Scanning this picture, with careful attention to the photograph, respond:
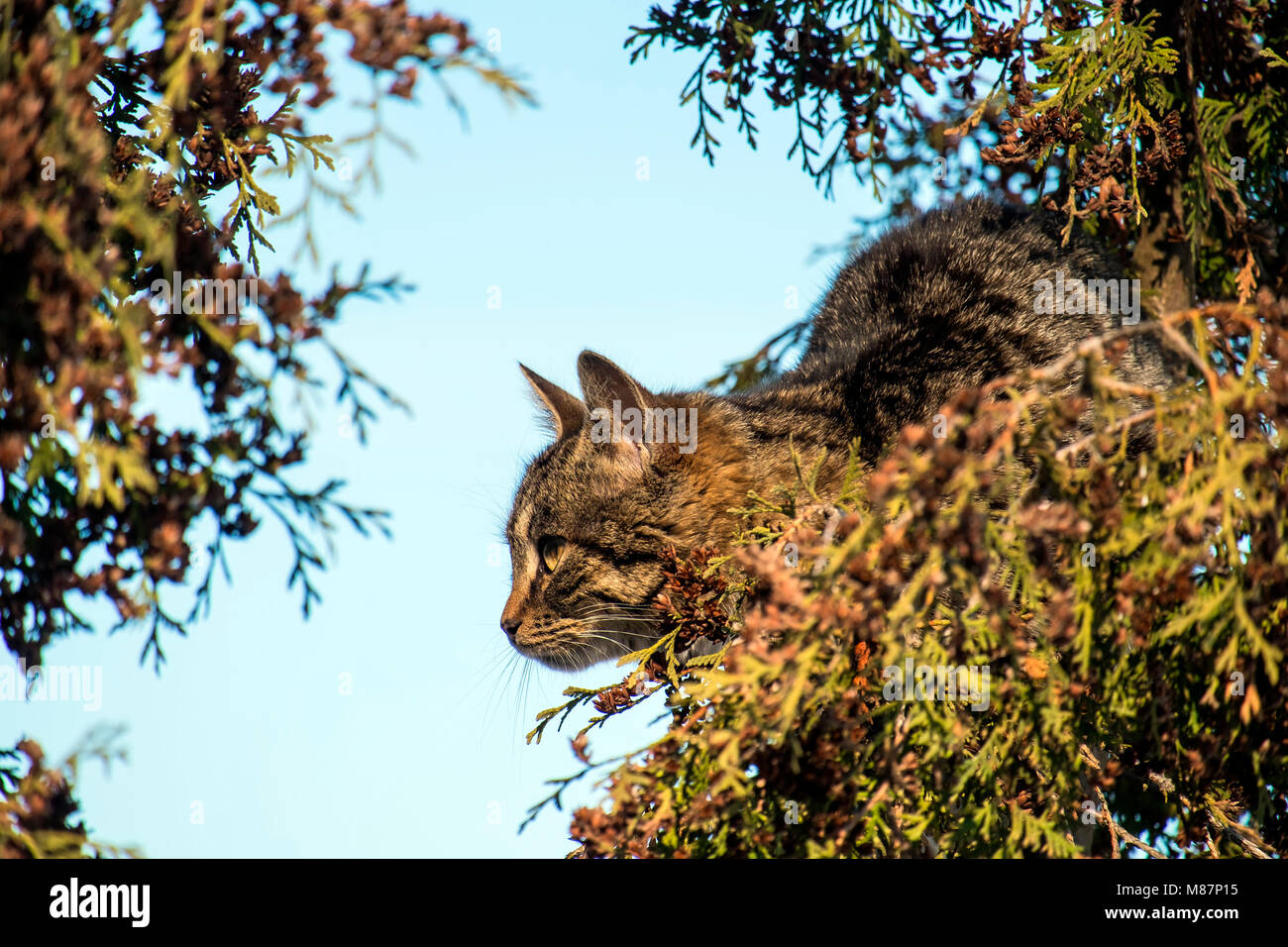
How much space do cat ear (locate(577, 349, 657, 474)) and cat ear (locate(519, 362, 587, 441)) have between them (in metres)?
0.38

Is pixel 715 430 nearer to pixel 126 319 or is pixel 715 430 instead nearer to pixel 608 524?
pixel 608 524

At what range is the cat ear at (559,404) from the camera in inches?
201

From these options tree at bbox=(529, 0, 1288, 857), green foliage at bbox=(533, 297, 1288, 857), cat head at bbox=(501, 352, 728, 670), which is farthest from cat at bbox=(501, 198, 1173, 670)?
green foliage at bbox=(533, 297, 1288, 857)

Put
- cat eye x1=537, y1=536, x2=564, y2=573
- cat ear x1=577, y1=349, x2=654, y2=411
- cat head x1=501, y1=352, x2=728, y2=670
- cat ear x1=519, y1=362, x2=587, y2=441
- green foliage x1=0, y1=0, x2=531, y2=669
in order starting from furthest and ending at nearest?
cat ear x1=519, y1=362, x2=587, y2=441 → cat eye x1=537, y1=536, x2=564, y2=573 → cat ear x1=577, y1=349, x2=654, y2=411 → cat head x1=501, y1=352, x2=728, y2=670 → green foliage x1=0, y1=0, x2=531, y2=669

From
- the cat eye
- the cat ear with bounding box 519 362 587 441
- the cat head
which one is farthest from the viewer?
the cat ear with bounding box 519 362 587 441

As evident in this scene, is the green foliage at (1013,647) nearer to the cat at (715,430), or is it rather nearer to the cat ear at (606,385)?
the cat at (715,430)

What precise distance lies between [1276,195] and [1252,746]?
117 inches

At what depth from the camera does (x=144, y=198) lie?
2990mm

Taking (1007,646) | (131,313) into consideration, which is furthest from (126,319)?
(1007,646)

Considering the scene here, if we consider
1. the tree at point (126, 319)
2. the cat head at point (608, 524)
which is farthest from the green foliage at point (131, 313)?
the cat head at point (608, 524)

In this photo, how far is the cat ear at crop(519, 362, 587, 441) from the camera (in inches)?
201

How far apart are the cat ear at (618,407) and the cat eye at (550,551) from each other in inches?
19.0

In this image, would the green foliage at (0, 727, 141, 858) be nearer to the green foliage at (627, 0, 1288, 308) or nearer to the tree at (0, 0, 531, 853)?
the tree at (0, 0, 531, 853)
